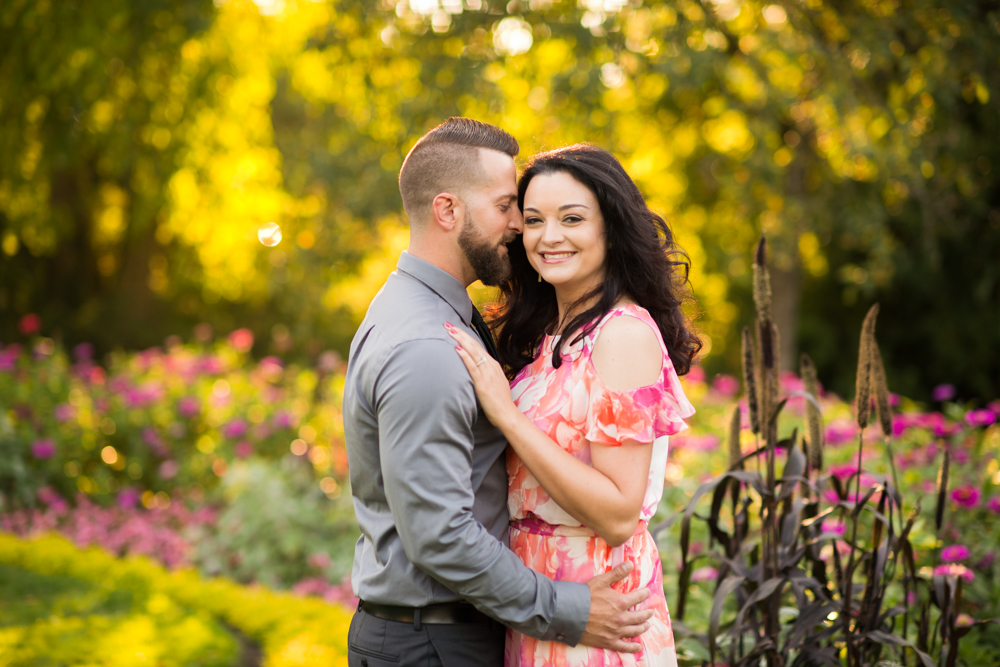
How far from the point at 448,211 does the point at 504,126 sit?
666 centimetres

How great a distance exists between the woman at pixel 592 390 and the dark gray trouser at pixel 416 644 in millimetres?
143

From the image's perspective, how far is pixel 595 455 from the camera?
1.90 metres

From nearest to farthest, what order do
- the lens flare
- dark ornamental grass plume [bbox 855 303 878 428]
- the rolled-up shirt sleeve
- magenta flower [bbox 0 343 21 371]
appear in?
the rolled-up shirt sleeve < dark ornamental grass plume [bbox 855 303 878 428] < magenta flower [bbox 0 343 21 371] < the lens flare

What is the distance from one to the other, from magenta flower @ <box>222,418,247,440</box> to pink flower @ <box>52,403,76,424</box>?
1440 mm

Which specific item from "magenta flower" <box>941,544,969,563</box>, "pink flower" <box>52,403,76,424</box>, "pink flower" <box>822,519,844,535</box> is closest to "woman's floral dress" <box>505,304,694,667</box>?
"pink flower" <box>822,519,844,535</box>

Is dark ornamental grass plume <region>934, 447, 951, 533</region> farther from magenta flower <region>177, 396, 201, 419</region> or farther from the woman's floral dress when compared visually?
magenta flower <region>177, 396, 201, 419</region>

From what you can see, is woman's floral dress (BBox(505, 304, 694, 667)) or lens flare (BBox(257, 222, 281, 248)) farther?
lens flare (BBox(257, 222, 281, 248))

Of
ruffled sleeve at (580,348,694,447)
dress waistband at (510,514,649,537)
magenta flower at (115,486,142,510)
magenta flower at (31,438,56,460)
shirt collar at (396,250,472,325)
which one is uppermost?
shirt collar at (396,250,472,325)

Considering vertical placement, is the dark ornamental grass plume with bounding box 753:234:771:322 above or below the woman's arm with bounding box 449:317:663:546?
above

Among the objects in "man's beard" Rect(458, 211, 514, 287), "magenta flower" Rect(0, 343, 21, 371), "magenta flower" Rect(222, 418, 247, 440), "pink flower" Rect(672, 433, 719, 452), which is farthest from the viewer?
"magenta flower" Rect(0, 343, 21, 371)

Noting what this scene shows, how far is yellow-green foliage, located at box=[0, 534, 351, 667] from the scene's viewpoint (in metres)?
3.45

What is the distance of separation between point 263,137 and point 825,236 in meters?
8.58

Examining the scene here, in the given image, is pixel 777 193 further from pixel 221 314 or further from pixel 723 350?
pixel 221 314

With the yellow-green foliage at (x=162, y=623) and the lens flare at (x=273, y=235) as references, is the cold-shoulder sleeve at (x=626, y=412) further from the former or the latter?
the lens flare at (x=273, y=235)
